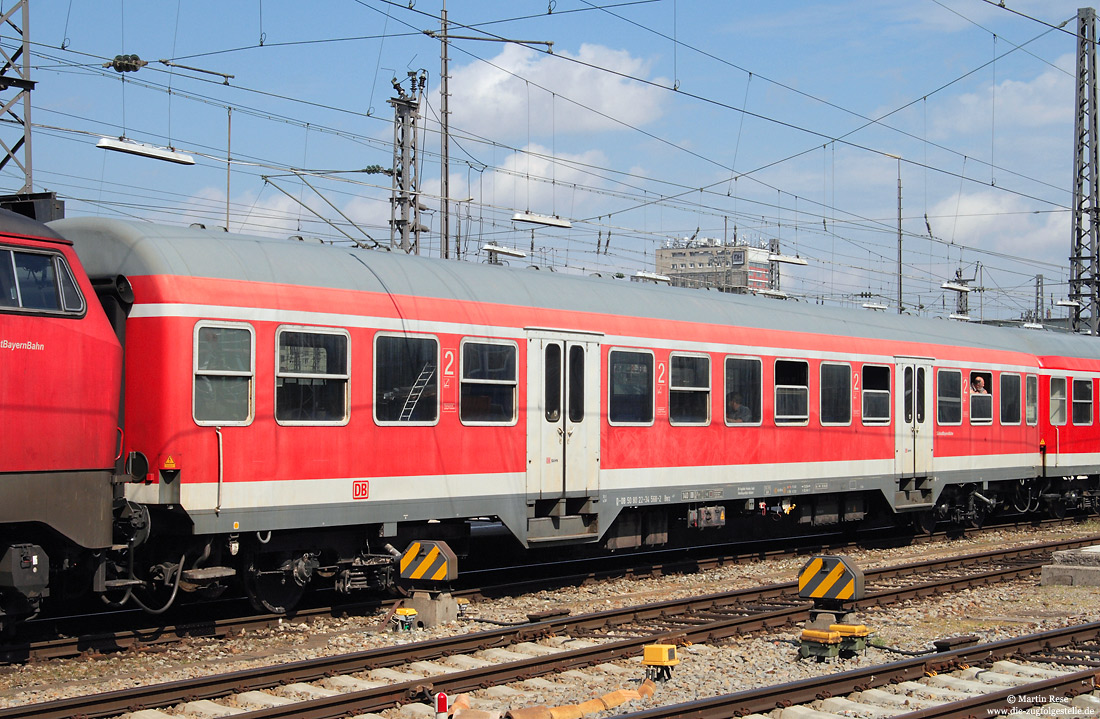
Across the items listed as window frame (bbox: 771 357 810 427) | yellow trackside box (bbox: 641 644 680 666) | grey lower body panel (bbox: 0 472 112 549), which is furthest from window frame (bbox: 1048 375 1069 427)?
grey lower body panel (bbox: 0 472 112 549)

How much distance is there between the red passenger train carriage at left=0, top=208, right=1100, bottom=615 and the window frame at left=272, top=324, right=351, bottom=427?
0.08ft

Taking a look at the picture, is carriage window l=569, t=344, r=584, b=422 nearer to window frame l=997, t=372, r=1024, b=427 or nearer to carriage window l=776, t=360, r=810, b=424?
carriage window l=776, t=360, r=810, b=424

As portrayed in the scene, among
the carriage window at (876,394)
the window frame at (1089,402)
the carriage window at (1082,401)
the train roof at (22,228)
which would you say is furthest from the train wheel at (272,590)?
the carriage window at (1082,401)

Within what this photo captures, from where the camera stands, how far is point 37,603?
970 cm

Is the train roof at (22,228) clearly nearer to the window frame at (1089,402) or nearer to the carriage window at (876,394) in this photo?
the carriage window at (876,394)

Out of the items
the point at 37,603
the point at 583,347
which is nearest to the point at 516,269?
the point at 583,347

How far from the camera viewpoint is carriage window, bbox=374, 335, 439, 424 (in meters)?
12.2

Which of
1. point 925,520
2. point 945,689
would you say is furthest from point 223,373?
point 925,520

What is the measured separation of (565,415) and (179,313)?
518cm

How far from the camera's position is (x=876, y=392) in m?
19.1

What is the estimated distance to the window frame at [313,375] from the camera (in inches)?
448

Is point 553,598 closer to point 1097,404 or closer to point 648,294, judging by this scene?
point 648,294

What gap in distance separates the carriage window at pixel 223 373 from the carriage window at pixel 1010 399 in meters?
15.7

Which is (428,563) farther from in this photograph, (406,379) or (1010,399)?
(1010,399)
